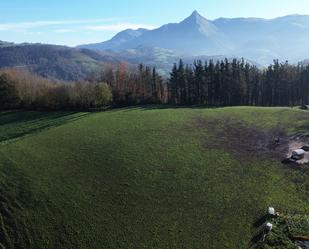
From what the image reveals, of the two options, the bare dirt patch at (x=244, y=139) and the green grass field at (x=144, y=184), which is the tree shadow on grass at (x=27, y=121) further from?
the bare dirt patch at (x=244, y=139)

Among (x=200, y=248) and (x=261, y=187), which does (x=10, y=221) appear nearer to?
(x=200, y=248)

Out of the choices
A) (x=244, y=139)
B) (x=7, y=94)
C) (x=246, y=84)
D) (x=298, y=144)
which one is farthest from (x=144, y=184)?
(x=7, y=94)

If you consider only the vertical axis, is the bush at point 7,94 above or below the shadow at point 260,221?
above

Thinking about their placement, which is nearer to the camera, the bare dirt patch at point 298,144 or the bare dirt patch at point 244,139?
the bare dirt patch at point 298,144

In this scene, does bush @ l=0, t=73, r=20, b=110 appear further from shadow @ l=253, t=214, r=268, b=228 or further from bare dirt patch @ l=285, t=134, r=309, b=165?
shadow @ l=253, t=214, r=268, b=228

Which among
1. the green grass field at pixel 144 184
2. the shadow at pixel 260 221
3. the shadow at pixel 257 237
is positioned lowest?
the shadow at pixel 257 237

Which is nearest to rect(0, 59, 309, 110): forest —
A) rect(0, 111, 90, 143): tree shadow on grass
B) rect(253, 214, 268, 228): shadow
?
rect(0, 111, 90, 143): tree shadow on grass

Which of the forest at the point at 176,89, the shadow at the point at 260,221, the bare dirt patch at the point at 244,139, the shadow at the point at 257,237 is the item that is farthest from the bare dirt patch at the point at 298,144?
the forest at the point at 176,89
